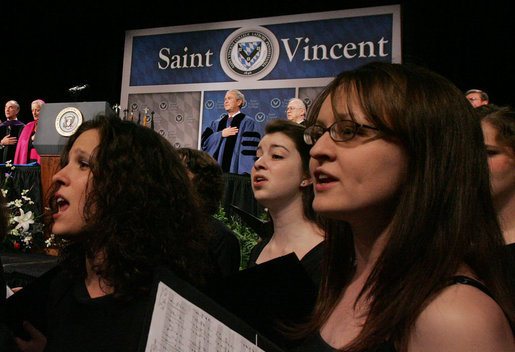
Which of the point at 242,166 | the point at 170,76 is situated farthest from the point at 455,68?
the point at 170,76

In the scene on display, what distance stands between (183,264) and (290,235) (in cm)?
69

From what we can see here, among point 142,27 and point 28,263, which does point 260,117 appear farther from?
point 28,263

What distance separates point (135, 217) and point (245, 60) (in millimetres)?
7828

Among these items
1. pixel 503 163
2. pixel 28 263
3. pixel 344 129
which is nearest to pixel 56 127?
pixel 28 263

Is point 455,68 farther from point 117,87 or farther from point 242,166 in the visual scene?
point 117,87

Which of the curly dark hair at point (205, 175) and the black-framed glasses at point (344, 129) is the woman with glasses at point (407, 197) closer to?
the black-framed glasses at point (344, 129)

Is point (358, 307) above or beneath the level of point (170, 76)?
beneath

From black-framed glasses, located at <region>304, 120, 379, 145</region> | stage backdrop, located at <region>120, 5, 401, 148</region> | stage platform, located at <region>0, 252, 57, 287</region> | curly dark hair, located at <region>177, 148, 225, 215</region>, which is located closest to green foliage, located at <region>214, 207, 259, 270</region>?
curly dark hair, located at <region>177, 148, 225, 215</region>

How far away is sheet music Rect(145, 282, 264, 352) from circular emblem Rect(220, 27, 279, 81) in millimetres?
8078

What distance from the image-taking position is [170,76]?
371 inches

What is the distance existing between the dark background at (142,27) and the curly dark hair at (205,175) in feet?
18.2

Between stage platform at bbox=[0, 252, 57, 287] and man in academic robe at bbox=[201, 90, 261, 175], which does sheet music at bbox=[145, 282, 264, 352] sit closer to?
stage platform at bbox=[0, 252, 57, 287]

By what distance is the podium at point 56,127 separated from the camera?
557cm

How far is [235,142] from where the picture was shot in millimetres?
7035
